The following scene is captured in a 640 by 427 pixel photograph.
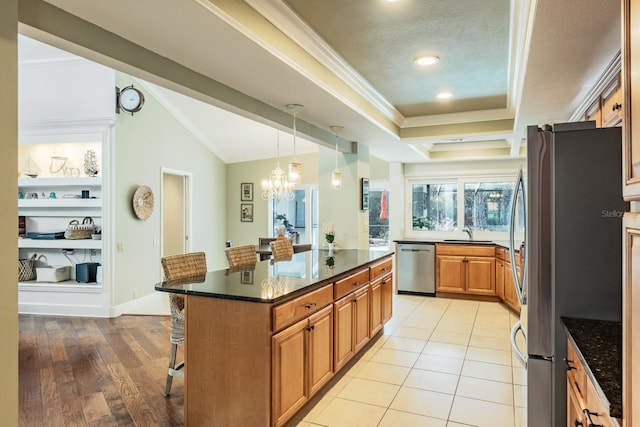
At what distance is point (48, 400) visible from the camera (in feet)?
9.80

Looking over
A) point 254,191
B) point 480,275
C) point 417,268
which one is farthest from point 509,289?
point 254,191

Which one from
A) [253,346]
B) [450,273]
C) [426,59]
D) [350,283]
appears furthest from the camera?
[450,273]

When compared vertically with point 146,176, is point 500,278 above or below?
below

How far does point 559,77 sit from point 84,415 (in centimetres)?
390

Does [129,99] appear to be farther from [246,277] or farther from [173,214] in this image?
[246,277]

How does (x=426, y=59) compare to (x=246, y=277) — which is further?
(x=426, y=59)

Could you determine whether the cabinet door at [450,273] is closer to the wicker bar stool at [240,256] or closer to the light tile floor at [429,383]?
the light tile floor at [429,383]

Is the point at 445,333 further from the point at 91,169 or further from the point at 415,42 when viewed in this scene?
the point at 91,169

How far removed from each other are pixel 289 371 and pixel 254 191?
6643 mm

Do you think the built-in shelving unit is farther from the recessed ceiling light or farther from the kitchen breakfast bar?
the recessed ceiling light

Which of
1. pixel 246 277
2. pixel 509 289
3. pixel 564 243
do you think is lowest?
pixel 509 289

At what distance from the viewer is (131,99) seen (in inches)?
218

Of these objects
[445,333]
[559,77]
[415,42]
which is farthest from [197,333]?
[445,333]

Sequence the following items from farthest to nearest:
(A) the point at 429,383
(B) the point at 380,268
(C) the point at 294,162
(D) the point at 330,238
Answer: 1. (D) the point at 330,238
2. (B) the point at 380,268
3. (C) the point at 294,162
4. (A) the point at 429,383
